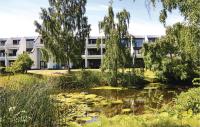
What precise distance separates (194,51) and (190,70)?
92.4ft

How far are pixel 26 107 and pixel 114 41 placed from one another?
35258 mm

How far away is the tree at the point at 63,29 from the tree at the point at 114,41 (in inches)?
206

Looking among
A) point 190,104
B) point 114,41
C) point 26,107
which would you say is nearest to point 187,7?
point 190,104

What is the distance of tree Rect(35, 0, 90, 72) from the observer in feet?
164

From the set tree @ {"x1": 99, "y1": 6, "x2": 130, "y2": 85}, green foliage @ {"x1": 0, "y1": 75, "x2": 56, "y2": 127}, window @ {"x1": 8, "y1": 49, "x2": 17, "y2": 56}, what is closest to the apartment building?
window @ {"x1": 8, "y1": 49, "x2": 17, "y2": 56}

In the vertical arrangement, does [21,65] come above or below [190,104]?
above

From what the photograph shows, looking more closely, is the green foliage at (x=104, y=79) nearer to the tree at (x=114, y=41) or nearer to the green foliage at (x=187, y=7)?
the tree at (x=114, y=41)

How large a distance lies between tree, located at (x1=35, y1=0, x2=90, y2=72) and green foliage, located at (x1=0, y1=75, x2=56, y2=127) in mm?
38431

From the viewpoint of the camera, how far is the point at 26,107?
10.3 metres

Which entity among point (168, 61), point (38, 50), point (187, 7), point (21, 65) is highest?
point (38, 50)

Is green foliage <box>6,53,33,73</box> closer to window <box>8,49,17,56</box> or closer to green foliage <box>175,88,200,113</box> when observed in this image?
window <box>8,49,17,56</box>

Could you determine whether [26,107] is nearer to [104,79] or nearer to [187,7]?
[187,7]

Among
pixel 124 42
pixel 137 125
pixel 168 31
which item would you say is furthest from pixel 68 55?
pixel 137 125

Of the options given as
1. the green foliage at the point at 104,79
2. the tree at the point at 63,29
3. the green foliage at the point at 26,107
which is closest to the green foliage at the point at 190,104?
the green foliage at the point at 26,107
